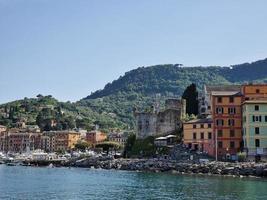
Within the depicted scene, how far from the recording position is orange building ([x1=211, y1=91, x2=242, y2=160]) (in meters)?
77.6

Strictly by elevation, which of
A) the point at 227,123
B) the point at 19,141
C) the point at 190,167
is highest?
the point at 227,123

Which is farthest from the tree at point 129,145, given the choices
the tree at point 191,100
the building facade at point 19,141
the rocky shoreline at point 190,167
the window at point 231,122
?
the building facade at point 19,141

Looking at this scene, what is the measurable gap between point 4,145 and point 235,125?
→ 404 ft

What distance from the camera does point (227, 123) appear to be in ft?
255

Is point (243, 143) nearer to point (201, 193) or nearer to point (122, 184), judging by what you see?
point (122, 184)

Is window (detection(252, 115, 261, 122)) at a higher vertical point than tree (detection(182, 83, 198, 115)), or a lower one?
lower

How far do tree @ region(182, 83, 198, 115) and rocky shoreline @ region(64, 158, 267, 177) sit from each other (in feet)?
57.3

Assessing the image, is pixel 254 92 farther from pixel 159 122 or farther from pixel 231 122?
pixel 159 122

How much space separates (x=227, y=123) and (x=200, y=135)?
4700mm

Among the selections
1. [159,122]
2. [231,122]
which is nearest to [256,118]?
[231,122]

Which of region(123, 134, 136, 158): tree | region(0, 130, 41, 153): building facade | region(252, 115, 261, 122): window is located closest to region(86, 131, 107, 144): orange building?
region(0, 130, 41, 153): building facade

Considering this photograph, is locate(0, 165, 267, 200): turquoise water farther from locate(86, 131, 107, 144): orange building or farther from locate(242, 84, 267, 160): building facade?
locate(86, 131, 107, 144): orange building

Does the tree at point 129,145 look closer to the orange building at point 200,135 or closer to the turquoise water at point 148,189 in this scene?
the orange building at point 200,135

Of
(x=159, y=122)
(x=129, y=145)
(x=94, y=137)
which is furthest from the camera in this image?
(x=94, y=137)
